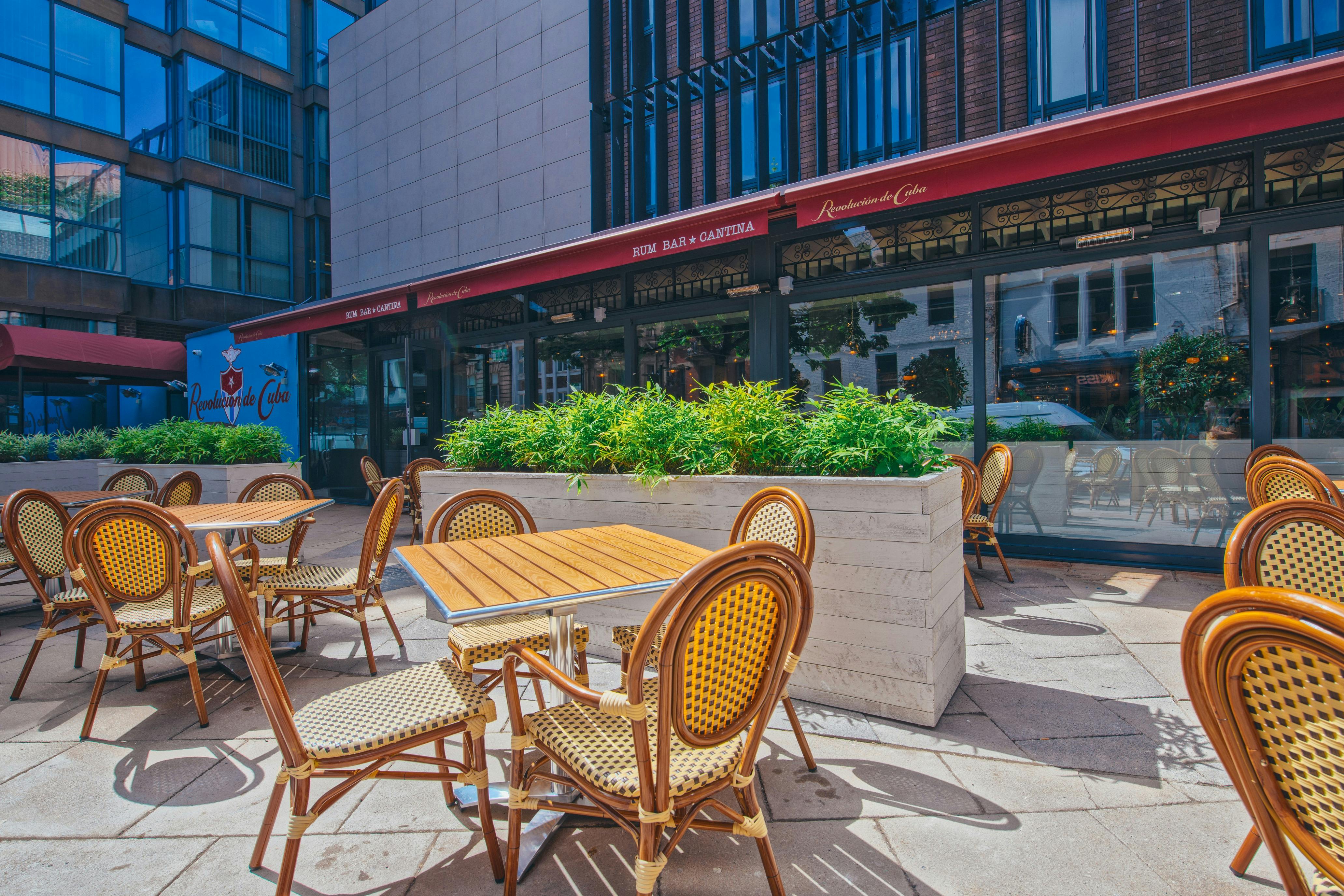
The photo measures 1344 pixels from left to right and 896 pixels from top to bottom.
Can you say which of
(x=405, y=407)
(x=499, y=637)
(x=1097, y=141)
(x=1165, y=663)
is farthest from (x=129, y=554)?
Answer: (x=405, y=407)

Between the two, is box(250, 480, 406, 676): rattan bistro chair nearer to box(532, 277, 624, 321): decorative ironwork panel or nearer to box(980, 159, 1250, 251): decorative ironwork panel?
box(532, 277, 624, 321): decorative ironwork panel

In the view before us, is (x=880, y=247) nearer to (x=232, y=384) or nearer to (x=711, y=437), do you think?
(x=711, y=437)

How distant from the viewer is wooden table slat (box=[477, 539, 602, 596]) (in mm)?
1805

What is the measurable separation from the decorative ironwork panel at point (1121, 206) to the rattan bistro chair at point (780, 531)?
13.0ft

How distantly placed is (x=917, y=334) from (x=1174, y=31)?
344cm

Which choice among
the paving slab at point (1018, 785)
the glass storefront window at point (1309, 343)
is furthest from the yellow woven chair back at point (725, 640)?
the glass storefront window at point (1309, 343)

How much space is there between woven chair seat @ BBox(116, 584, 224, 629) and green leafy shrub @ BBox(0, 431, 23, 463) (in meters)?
7.86

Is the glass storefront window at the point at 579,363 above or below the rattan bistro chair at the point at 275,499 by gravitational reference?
above

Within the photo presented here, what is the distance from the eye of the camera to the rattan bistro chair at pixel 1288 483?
2.88 m

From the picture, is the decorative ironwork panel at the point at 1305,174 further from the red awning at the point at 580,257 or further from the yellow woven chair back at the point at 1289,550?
the yellow woven chair back at the point at 1289,550

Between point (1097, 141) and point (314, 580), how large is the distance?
201 inches

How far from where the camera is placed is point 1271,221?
14.5 feet

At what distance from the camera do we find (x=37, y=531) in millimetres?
3314

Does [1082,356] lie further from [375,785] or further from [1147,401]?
[375,785]
